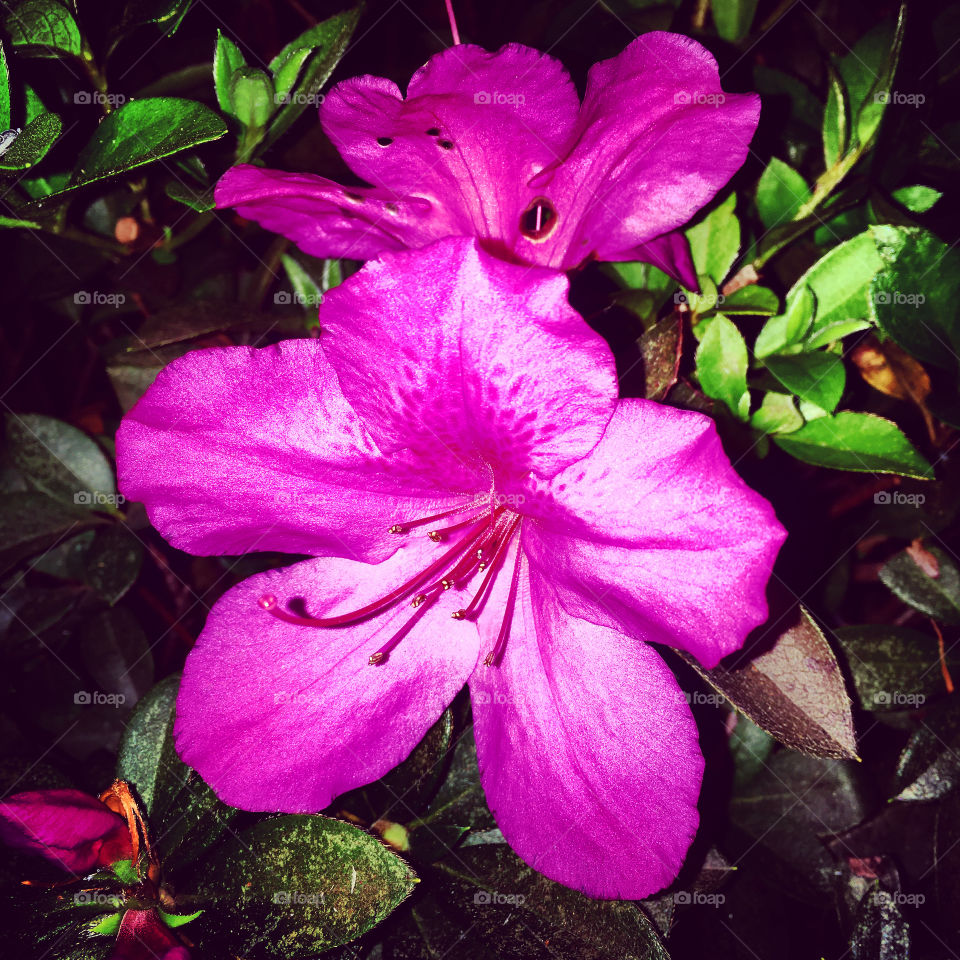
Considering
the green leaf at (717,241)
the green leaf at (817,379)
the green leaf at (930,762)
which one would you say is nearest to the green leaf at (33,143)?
the green leaf at (717,241)

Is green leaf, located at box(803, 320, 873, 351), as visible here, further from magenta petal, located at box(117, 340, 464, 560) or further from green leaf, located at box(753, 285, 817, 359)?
magenta petal, located at box(117, 340, 464, 560)

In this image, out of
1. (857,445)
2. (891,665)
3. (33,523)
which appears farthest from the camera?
(33,523)

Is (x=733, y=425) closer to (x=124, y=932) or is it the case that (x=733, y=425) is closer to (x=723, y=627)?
(x=723, y=627)

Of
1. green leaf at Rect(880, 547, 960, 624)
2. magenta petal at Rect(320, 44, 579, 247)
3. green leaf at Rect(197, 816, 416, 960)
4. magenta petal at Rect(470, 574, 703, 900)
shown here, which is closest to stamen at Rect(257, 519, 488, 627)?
magenta petal at Rect(470, 574, 703, 900)

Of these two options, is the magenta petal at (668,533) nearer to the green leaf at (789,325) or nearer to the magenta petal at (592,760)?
the magenta petal at (592,760)

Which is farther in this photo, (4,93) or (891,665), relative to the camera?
(891,665)

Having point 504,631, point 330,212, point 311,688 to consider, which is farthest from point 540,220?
point 311,688

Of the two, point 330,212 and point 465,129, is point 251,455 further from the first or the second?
point 465,129
